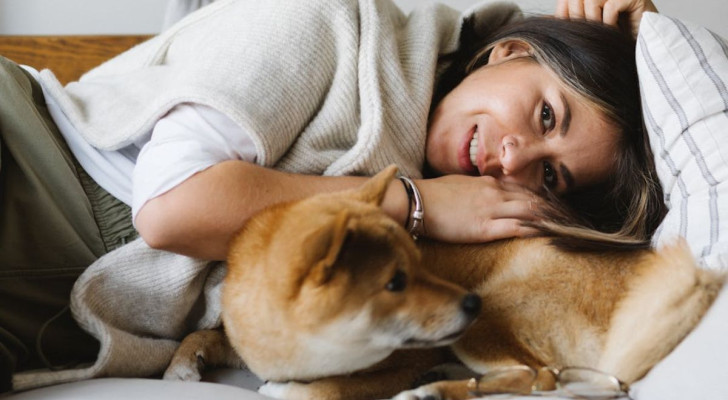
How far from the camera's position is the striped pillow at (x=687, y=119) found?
1.08m

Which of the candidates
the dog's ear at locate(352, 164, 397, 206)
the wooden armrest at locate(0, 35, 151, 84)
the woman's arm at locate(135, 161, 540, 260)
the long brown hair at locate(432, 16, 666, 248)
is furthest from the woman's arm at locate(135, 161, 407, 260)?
the wooden armrest at locate(0, 35, 151, 84)

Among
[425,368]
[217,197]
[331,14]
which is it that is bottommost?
[425,368]

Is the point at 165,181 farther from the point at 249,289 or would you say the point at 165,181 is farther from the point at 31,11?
the point at 31,11

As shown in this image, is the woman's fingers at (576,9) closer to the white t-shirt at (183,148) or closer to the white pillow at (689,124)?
the white pillow at (689,124)

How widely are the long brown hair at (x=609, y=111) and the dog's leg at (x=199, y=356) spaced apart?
640 millimetres

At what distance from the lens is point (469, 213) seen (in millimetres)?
1141

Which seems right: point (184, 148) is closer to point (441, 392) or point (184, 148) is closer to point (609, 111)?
point (441, 392)

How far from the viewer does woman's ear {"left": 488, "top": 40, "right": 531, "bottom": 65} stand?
4.52ft

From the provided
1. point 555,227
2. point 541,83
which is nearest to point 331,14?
point 541,83

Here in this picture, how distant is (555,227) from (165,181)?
0.65m

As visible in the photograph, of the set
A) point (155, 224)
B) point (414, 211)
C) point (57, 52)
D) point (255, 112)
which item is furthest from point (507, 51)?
point (57, 52)

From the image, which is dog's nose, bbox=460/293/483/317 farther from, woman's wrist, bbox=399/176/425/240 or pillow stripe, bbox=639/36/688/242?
pillow stripe, bbox=639/36/688/242

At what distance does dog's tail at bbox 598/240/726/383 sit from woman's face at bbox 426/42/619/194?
0.34m

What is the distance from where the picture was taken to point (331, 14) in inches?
49.3
